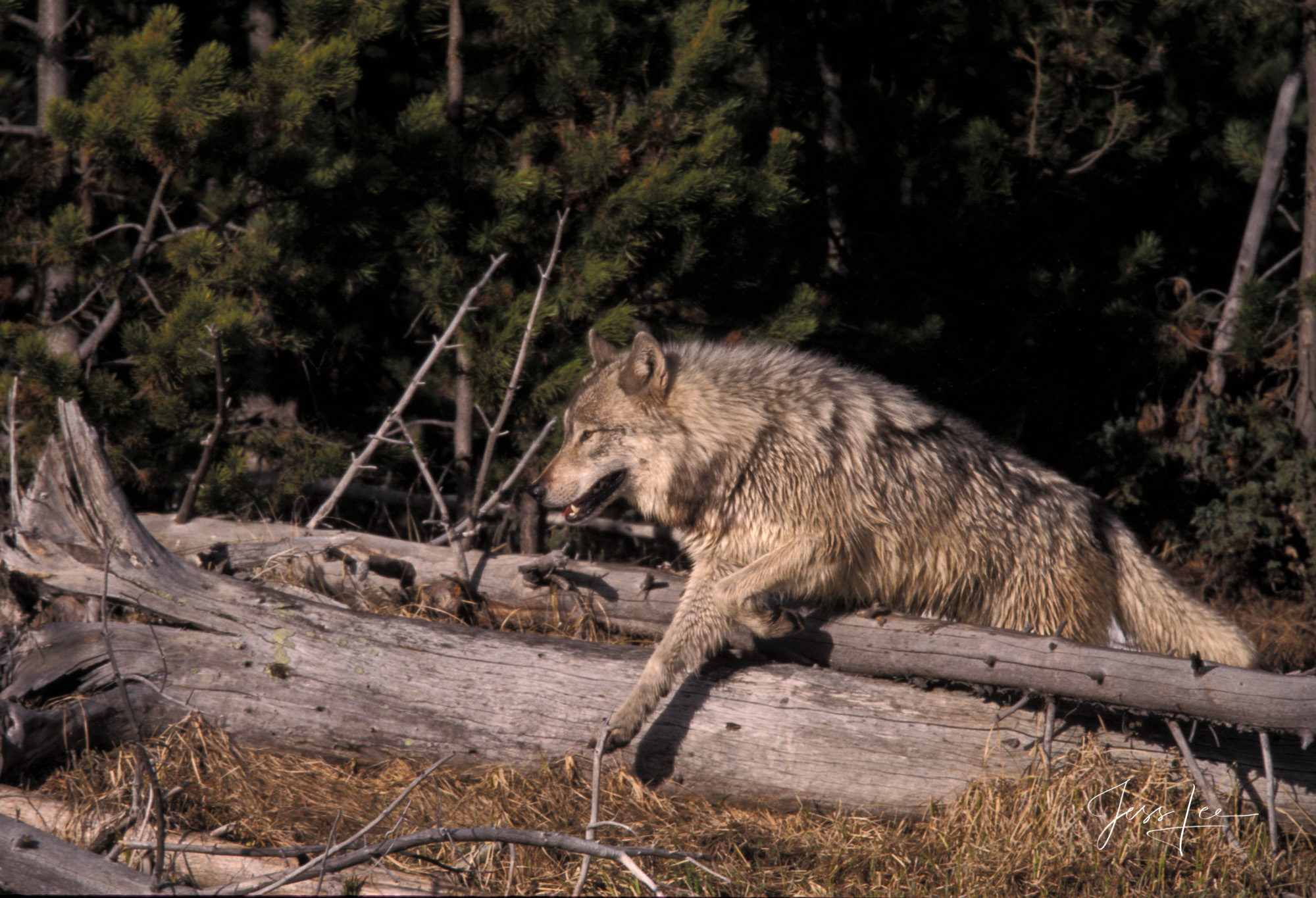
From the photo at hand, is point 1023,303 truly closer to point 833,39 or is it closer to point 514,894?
point 833,39

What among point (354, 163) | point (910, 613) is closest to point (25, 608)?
point (354, 163)

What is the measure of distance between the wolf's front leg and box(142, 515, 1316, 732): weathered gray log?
41cm

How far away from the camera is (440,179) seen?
6223 millimetres

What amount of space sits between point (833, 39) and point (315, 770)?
299 inches

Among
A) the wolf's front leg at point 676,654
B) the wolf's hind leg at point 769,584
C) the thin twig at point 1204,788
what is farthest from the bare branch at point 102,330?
the thin twig at point 1204,788

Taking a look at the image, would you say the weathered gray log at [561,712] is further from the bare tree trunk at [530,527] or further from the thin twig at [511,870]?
the bare tree trunk at [530,527]

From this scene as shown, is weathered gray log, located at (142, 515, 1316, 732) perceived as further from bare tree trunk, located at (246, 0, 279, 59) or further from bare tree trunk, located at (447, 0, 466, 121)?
bare tree trunk, located at (246, 0, 279, 59)

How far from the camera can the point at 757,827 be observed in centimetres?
427

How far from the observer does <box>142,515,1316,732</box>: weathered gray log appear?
384 cm

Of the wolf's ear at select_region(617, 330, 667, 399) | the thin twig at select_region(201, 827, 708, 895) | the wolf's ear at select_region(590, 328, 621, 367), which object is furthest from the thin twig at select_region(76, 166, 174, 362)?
the thin twig at select_region(201, 827, 708, 895)

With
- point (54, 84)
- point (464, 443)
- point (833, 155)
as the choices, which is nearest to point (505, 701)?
point (464, 443)

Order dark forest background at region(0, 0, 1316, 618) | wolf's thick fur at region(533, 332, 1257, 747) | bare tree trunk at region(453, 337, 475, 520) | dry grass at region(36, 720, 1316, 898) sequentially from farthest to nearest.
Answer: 1. bare tree trunk at region(453, 337, 475, 520)
2. dark forest background at region(0, 0, 1316, 618)
3. wolf's thick fur at region(533, 332, 1257, 747)
4. dry grass at region(36, 720, 1316, 898)

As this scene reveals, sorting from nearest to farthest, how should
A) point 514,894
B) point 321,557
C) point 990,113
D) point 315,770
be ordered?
1. point 514,894
2. point 315,770
3. point 321,557
4. point 990,113

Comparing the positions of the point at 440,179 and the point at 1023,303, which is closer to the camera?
the point at 440,179
